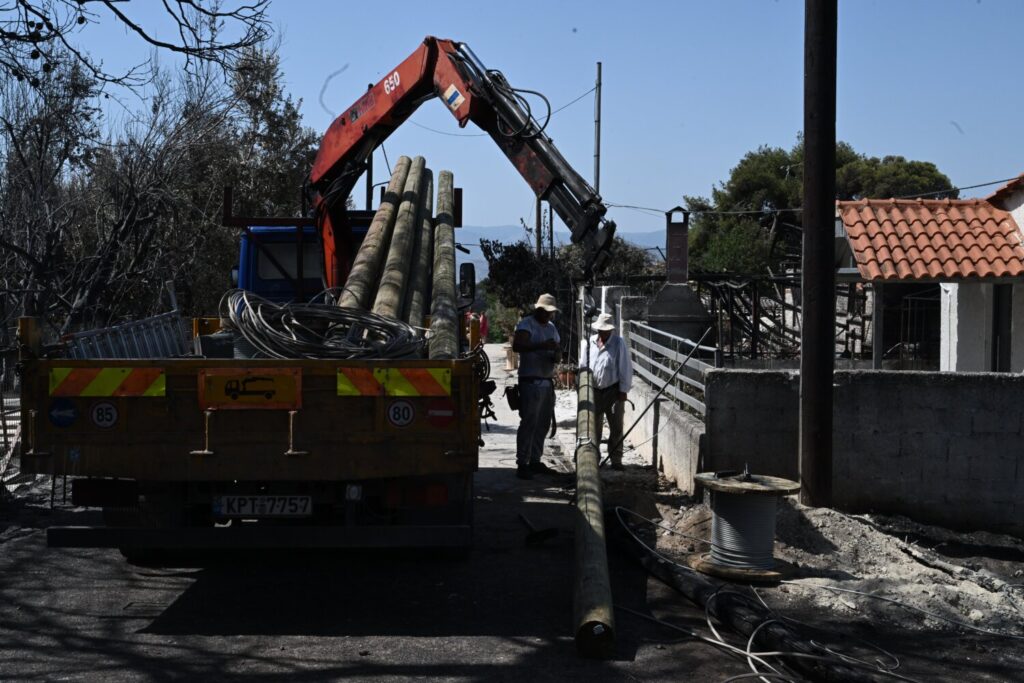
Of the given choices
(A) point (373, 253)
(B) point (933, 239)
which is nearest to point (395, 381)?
(A) point (373, 253)

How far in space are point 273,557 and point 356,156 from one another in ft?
16.8

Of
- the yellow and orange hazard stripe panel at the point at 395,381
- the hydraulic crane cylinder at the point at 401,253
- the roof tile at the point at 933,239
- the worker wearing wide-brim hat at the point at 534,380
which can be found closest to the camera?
the yellow and orange hazard stripe panel at the point at 395,381

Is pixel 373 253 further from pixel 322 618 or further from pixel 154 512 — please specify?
pixel 322 618

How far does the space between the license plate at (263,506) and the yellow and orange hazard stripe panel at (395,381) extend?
77 centimetres

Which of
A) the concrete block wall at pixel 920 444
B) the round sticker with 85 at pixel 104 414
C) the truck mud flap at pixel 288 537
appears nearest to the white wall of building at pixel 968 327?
the concrete block wall at pixel 920 444

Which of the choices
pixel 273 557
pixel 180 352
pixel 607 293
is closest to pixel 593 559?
pixel 273 557

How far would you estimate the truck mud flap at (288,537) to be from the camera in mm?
6543

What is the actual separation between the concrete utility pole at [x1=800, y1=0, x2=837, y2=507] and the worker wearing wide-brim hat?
3.05m

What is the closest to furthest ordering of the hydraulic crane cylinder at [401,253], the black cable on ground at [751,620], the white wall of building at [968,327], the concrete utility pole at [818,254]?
1. the black cable on ground at [751,620]
2. the hydraulic crane cylinder at [401,253]
3. the concrete utility pole at [818,254]
4. the white wall of building at [968,327]

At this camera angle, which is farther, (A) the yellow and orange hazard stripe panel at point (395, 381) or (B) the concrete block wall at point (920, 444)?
(B) the concrete block wall at point (920, 444)

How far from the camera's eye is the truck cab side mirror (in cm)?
1033

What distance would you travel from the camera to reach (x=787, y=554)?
8398mm

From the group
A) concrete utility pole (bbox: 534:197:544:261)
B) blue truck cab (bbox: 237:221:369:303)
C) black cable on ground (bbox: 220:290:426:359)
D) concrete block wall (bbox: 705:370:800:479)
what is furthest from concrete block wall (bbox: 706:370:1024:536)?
concrete utility pole (bbox: 534:197:544:261)

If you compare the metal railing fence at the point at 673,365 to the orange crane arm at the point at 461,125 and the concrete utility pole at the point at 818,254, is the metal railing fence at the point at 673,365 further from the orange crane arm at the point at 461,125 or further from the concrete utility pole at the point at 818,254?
the orange crane arm at the point at 461,125
